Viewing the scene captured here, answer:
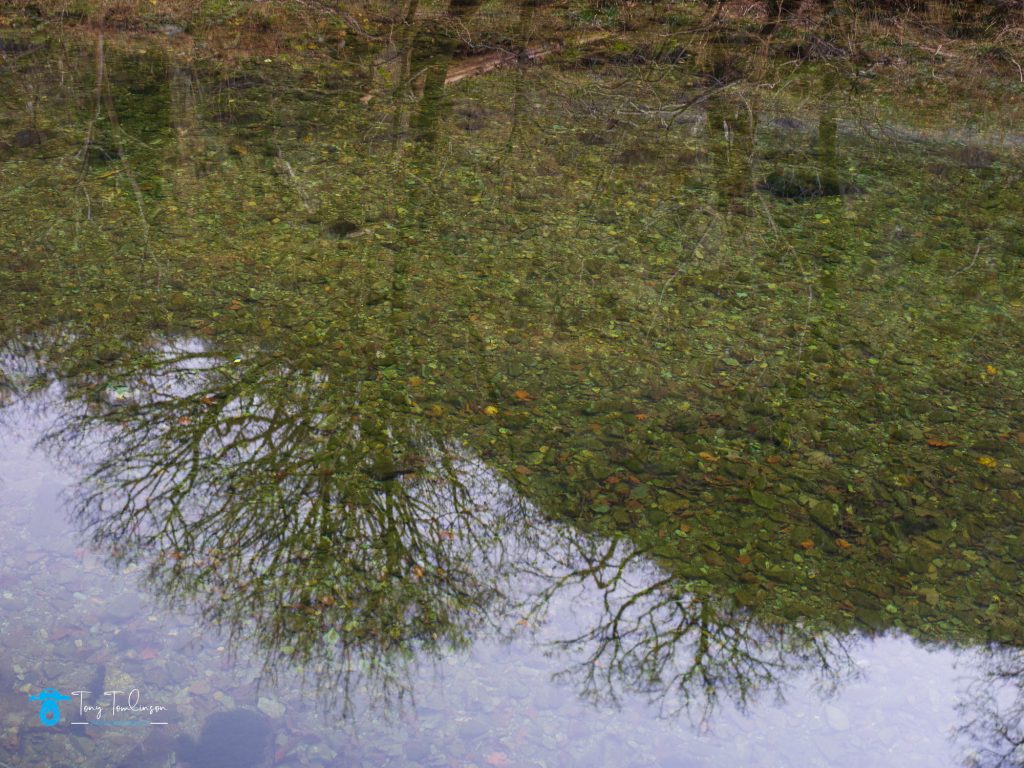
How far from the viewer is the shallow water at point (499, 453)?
2.90 metres

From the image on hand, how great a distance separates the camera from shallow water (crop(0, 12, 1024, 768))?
2.90 metres

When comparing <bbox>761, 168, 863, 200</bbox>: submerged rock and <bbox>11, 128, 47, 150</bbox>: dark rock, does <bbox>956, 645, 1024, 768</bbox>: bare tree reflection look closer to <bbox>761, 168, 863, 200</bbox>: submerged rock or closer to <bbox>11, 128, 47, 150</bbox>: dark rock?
<bbox>761, 168, 863, 200</bbox>: submerged rock

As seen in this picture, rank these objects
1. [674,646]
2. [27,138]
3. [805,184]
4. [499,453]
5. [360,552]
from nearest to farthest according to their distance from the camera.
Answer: [674,646]
[360,552]
[499,453]
[27,138]
[805,184]

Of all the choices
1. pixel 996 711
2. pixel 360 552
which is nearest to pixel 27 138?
pixel 360 552

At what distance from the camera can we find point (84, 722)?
2738mm

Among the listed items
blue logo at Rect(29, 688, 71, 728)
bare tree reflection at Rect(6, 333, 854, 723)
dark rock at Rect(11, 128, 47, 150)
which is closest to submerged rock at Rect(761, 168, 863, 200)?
bare tree reflection at Rect(6, 333, 854, 723)

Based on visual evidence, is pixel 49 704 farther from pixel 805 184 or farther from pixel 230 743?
pixel 805 184

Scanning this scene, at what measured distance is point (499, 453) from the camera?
12.6 feet

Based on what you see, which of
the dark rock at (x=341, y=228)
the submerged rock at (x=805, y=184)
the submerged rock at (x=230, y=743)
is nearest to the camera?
the submerged rock at (x=230, y=743)

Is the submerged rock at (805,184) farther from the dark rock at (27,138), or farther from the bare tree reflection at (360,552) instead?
the dark rock at (27,138)

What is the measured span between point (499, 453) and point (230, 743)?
156 centimetres

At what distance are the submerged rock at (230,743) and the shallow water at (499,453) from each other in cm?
1

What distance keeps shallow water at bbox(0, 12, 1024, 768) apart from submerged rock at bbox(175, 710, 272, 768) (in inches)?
0.5

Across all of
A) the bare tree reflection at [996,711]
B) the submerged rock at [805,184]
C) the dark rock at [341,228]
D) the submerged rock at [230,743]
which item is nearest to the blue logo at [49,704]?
the submerged rock at [230,743]
